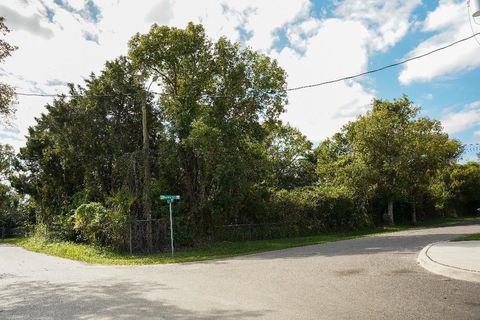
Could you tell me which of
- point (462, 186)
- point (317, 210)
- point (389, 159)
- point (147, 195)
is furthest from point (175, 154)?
point (462, 186)

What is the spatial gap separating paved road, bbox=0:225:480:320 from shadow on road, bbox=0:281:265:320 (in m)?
0.02

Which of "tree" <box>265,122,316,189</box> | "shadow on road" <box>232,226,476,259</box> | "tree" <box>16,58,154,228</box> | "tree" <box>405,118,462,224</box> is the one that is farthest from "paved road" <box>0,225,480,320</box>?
"tree" <box>265,122,316,189</box>

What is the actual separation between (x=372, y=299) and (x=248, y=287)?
2859 mm

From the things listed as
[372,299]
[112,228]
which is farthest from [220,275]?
[112,228]

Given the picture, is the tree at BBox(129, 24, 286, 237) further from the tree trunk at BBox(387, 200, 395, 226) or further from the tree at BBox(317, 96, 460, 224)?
the tree trunk at BBox(387, 200, 395, 226)

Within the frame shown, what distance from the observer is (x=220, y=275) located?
1128 cm

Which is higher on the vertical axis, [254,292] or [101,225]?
[101,225]

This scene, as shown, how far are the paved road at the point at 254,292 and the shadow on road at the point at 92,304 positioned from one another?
0.02 meters

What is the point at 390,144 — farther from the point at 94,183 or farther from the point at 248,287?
the point at 248,287

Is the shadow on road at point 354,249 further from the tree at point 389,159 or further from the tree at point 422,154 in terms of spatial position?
the tree at point 422,154

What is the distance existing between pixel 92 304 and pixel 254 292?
3291mm

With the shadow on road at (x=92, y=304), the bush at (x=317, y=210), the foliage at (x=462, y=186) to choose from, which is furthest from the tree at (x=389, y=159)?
the shadow on road at (x=92, y=304)

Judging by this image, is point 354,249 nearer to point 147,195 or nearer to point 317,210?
point 147,195

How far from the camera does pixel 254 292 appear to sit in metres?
8.49
